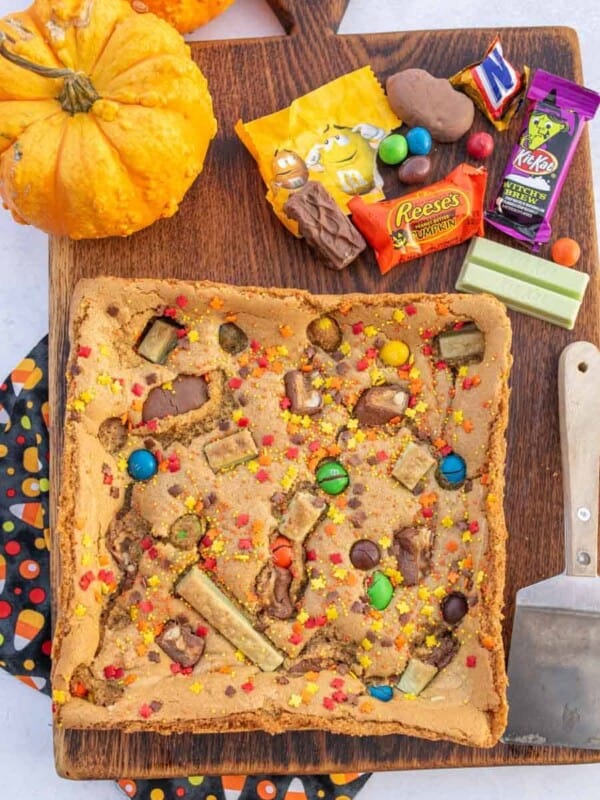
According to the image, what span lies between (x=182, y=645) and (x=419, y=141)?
1.41 m

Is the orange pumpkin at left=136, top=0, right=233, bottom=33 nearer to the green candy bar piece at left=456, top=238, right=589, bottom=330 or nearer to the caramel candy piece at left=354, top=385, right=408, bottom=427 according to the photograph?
the green candy bar piece at left=456, top=238, right=589, bottom=330

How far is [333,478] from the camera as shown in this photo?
239 centimetres

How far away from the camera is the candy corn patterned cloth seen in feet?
8.62

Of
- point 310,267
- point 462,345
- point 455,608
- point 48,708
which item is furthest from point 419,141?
point 48,708

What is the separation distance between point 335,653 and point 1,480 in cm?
104

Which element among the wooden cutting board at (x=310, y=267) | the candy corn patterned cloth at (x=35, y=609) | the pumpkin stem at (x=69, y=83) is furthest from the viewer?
the candy corn patterned cloth at (x=35, y=609)

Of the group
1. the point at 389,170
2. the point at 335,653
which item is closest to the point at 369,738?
the point at 335,653

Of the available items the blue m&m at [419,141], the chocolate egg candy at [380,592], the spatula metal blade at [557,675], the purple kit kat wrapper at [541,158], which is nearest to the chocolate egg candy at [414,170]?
the blue m&m at [419,141]

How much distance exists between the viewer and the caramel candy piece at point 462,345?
7.80ft

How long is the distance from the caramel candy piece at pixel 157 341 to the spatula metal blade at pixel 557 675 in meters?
1.12

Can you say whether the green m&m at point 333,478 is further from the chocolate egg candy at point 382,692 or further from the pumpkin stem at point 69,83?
the pumpkin stem at point 69,83

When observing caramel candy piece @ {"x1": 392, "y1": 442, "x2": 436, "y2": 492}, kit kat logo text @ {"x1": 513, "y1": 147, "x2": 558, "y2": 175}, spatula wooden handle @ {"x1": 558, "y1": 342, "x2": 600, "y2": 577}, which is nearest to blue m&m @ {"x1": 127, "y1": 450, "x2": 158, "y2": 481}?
caramel candy piece @ {"x1": 392, "y1": 442, "x2": 436, "y2": 492}

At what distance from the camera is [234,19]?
2.68 m

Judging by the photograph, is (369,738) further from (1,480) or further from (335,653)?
(1,480)
